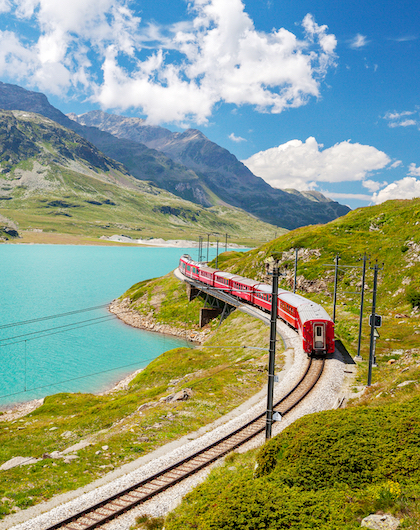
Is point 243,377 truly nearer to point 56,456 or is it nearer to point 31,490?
point 56,456

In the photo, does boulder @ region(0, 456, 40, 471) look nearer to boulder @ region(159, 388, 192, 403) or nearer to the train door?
boulder @ region(159, 388, 192, 403)

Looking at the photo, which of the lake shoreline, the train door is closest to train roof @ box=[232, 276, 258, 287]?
the lake shoreline

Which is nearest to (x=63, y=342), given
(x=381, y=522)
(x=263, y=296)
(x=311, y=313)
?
(x=263, y=296)

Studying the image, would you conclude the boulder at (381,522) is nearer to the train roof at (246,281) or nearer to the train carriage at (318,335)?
the train carriage at (318,335)

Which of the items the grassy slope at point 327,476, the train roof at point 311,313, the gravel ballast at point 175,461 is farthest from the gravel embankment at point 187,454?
the train roof at point 311,313

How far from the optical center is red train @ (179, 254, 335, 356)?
36688 millimetres

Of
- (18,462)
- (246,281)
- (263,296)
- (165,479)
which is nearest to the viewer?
(165,479)

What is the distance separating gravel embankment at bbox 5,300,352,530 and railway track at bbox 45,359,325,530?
1.04 ft

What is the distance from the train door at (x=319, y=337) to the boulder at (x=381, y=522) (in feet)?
90.1

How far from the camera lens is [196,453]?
2102cm

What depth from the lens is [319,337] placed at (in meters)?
36.8

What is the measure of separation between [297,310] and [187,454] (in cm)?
2500

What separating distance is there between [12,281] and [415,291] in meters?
123

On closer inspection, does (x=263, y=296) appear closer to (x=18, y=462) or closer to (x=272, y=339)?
(x=272, y=339)
